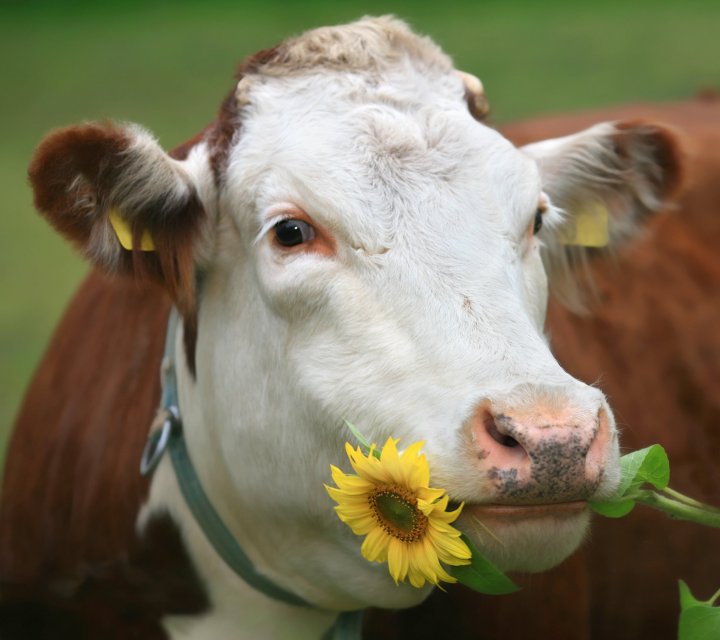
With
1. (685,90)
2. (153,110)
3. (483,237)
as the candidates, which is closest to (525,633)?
(483,237)

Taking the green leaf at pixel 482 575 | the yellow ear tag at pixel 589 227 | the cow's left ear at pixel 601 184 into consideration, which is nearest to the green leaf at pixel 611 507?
the green leaf at pixel 482 575

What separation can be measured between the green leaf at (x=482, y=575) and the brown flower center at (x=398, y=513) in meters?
0.10

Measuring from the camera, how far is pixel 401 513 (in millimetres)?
→ 2389

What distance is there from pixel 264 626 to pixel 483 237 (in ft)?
3.97

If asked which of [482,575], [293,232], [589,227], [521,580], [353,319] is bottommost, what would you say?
[521,580]

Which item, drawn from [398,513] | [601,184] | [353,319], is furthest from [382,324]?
[601,184]

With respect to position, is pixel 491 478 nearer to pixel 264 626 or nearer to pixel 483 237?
pixel 483 237

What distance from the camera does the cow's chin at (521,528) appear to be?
7.70 ft

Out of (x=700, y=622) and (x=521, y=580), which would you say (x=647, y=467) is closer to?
(x=700, y=622)

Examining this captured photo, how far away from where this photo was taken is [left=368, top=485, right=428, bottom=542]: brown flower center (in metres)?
2.36

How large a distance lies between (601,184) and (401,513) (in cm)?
145

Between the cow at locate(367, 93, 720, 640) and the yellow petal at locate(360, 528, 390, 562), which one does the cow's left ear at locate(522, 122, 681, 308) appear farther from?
the yellow petal at locate(360, 528, 390, 562)

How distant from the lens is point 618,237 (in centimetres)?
360

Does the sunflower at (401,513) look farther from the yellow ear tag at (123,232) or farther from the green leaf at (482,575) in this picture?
the yellow ear tag at (123,232)
